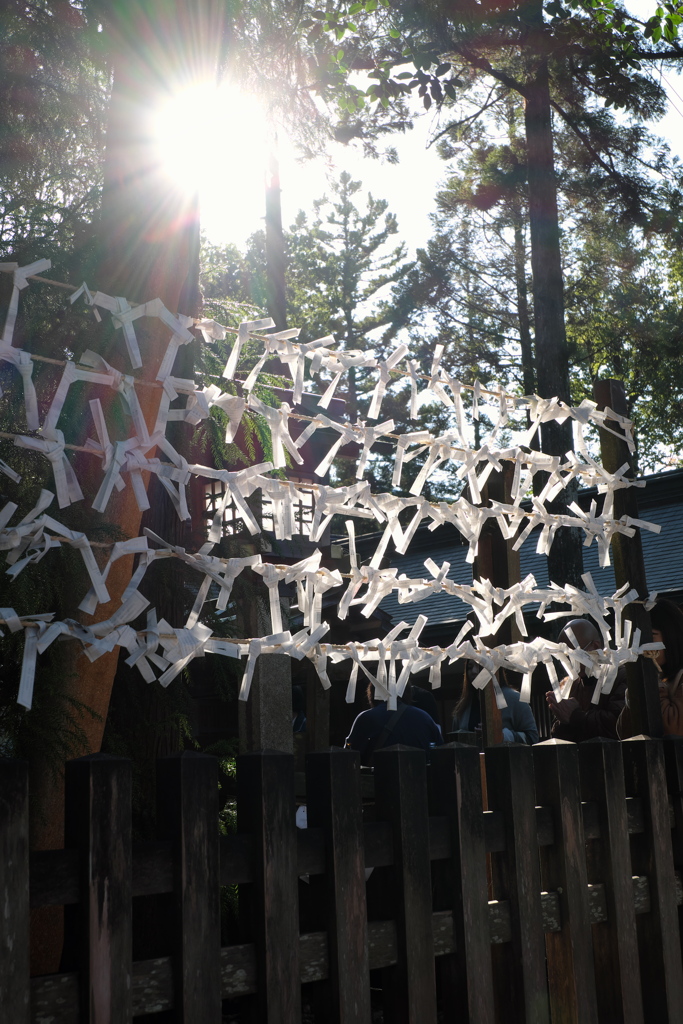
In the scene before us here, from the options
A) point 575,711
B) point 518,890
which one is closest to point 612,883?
point 518,890

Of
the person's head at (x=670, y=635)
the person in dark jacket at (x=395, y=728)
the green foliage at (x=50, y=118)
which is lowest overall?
the person in dark jacket at (x=395, y=728)

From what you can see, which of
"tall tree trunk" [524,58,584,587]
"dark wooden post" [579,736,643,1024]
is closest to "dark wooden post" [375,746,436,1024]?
"dark wooden post" [579,736,643,1024]

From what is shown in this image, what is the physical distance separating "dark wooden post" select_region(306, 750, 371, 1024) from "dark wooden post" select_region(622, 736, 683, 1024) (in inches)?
41.1

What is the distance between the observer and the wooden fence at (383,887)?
4.81ft

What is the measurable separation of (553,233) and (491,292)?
10.9 metres

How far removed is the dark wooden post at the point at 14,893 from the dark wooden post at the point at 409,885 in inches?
31.8


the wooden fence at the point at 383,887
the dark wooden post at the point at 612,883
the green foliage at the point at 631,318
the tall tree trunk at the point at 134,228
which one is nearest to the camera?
the wooden fence at the point at 383,887

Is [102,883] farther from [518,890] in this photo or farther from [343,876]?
[518,890]

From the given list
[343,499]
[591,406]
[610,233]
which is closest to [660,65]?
[610,233]

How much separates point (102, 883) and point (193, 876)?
0.18 metres

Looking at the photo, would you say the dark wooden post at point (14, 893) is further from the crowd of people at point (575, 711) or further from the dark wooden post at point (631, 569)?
the dark wooden post at point (631, 569)

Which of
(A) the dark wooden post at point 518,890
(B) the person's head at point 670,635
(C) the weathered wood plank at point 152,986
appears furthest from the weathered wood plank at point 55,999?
(B) the person's head at point 670,635

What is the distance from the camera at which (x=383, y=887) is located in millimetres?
1944

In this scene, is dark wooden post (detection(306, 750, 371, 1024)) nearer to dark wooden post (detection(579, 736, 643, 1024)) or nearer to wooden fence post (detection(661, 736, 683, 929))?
dark wooden post (detection(579, 736, 643, 1024))
